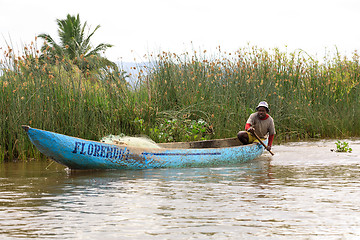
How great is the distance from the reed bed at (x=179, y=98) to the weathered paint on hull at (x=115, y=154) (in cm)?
191

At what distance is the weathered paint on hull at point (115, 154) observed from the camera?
8891 millimetres

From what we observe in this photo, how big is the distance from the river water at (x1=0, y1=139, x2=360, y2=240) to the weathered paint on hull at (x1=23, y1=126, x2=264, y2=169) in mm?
→ 197

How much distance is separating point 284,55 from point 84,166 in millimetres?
10647

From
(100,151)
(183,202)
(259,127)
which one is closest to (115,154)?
(100,151)

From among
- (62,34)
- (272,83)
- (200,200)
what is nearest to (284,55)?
(272,83)

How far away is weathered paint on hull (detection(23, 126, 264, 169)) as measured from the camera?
8.89 metres

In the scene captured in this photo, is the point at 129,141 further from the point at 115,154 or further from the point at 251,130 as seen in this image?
the point at 251,130

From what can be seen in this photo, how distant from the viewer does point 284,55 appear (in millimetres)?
18391

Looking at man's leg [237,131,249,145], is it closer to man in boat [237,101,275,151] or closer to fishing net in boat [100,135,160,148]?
man in boat [237,101,275,151]

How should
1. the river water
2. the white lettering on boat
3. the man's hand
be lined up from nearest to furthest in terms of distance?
the river water
the white lettering on boat
the man's hand

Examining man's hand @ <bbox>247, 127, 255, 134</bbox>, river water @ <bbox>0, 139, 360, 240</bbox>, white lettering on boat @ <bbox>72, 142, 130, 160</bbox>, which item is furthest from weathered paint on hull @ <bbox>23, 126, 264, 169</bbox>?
man's hand @ <bbox>247, 127, 255, 134</bbox>

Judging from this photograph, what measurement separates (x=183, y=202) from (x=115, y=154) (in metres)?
3.16

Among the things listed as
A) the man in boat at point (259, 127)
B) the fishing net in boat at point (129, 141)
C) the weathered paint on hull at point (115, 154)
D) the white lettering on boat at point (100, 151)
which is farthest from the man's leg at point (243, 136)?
the white lettering on boat at point (100, 151)

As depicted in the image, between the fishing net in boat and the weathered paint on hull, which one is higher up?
the fishing net in boat
